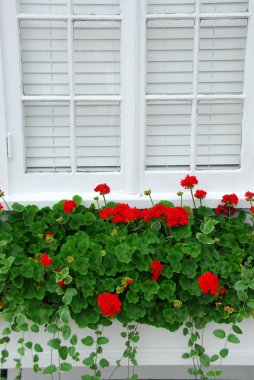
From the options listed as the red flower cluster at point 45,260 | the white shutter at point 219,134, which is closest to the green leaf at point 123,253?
the red flower cluster at point 45,260

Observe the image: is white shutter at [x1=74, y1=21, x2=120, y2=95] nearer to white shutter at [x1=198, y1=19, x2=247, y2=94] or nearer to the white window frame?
the white window frame

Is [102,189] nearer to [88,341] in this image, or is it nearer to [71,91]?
[71,91]

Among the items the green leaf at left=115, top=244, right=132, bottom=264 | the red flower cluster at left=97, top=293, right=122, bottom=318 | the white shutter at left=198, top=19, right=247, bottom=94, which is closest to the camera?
the red flower cluster at left=97, top=293, right=122, bottom=318

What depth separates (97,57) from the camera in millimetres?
1857

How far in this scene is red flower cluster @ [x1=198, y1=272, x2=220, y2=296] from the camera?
1544 mm

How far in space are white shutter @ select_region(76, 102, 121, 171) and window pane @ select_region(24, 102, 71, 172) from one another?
6cm

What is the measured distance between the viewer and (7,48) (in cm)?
180

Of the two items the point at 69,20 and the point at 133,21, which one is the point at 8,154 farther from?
the point at 133,21

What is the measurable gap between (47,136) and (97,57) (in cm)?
40

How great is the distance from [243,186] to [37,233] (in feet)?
3.03

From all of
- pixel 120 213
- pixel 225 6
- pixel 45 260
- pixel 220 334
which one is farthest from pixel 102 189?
pixel 225 6

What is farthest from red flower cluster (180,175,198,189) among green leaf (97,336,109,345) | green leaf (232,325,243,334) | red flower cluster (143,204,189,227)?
green leaf (97,336,109,345)

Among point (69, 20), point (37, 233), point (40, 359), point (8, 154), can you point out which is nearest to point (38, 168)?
point (8, 154)

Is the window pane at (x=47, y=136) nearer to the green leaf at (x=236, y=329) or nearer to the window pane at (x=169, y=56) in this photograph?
the window pane at (x=169, y=56)
